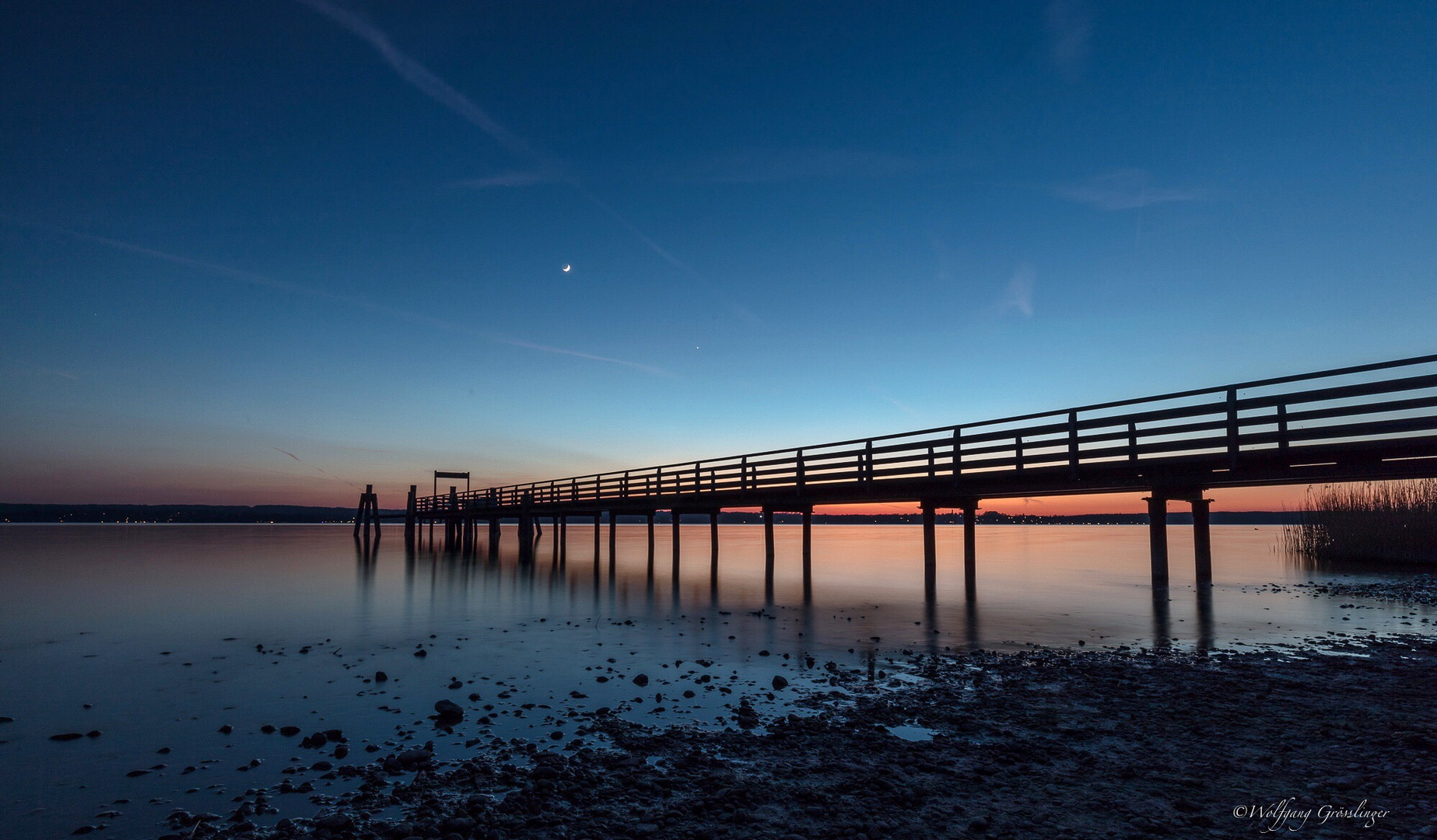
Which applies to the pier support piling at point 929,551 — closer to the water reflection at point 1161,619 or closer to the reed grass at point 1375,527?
the water reflection at point 1161,619

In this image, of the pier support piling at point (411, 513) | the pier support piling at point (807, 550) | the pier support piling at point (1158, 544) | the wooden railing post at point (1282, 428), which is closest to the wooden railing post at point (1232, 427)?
the wooden railing post at point (1282, 428)

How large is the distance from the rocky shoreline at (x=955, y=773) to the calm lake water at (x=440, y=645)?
0.72m

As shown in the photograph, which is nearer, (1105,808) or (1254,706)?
(1105,808)

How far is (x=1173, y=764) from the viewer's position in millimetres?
6258

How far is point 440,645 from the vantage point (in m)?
14.6

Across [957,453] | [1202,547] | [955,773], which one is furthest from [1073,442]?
[955,773]

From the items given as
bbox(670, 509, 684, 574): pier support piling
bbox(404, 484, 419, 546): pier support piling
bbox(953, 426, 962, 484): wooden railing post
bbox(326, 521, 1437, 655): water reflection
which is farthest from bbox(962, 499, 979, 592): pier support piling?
bbox(404, 484, 419, 546): pier support piling

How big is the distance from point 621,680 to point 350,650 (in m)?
6.66

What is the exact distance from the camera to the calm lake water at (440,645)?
7672 millimetres

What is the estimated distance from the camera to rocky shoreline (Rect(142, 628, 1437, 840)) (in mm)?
5270

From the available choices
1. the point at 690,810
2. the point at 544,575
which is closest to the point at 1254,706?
the point at 690,810

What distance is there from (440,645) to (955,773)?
1123 centimetres

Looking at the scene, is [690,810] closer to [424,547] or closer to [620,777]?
[620,777]

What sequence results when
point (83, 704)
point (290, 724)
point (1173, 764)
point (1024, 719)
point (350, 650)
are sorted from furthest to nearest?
point (350, 650)
point (83, 704)
point (290, 724)
point (1024, 719)
point (1173, 764)
